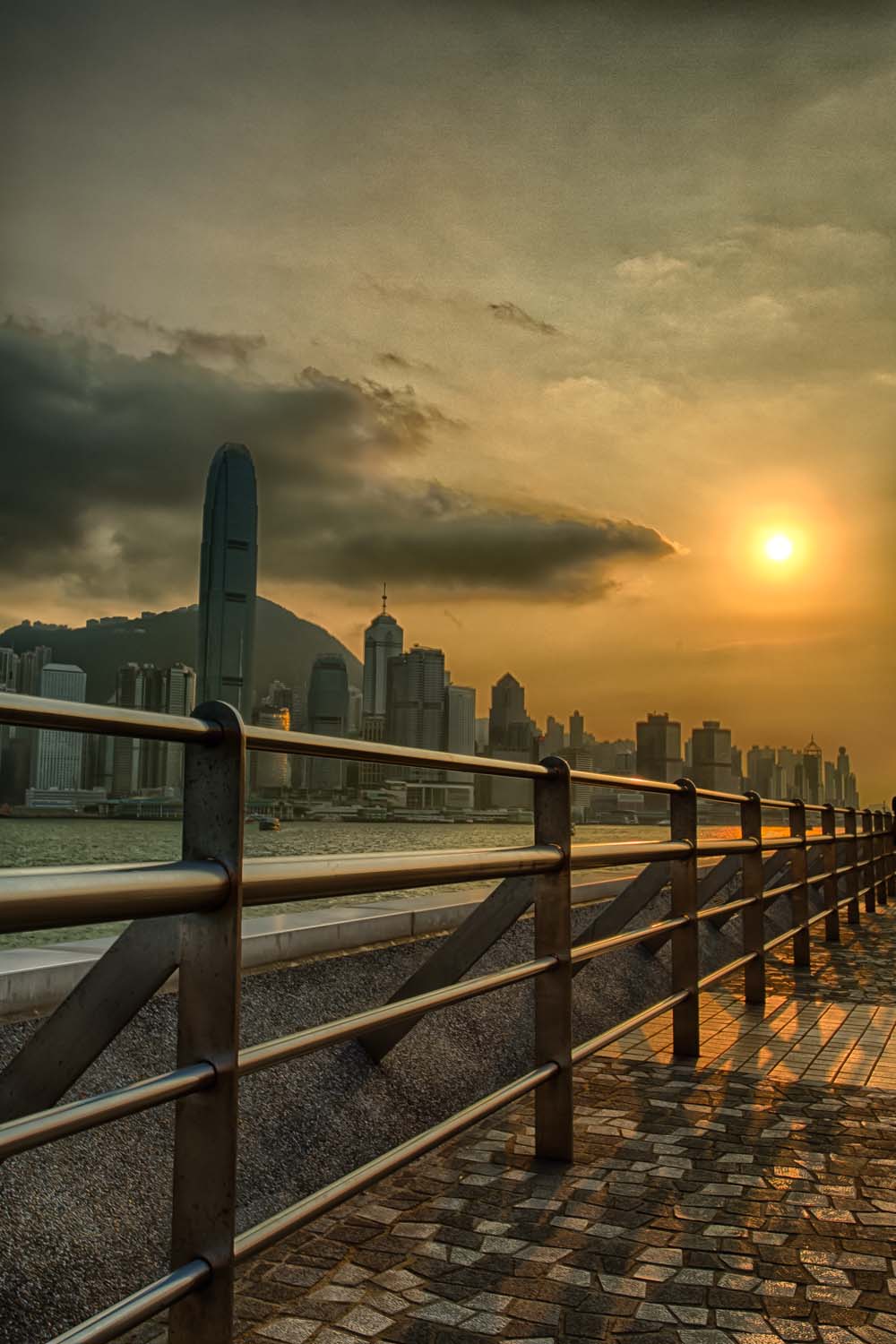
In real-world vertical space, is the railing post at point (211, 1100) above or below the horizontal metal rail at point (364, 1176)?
above

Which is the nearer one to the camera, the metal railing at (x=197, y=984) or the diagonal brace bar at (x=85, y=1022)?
the metal railing at (x=197, y=984)

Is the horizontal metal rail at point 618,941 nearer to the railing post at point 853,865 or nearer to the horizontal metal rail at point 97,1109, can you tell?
the horizontal metal rail at point 97,1109

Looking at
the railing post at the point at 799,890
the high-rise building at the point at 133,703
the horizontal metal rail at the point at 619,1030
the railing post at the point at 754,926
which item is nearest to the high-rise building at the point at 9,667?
the high-rise building at the point at 133,703

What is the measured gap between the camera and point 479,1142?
3.30 m

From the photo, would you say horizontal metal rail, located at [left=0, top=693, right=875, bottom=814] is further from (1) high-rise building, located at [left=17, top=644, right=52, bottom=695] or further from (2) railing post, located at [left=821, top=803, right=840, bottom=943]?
(1) high-rise building, located at [left=17, top=644, right=52, bottom=695]

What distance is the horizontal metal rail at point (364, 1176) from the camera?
5.80 feet

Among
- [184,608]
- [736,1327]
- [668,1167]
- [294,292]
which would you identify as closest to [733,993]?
[668,1167]

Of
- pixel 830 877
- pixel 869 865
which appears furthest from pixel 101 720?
pixel 869 865

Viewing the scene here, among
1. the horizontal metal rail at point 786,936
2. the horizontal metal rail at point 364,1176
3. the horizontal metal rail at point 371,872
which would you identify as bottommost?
the horizontal metal rail at point 786,936

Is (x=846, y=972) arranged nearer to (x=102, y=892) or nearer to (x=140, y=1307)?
(x=140, y=1307)

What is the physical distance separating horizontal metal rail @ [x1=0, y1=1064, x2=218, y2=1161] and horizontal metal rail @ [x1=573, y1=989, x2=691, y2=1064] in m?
1.80

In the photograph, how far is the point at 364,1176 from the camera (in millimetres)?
2115

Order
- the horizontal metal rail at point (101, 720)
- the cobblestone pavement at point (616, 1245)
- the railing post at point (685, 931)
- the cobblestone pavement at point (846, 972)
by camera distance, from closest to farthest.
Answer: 1. the horizontal metal rail at point (101, 720)
2. the cobblestone pavement at point (616, 1245)
3. the railing post at point (685, 931)
4. the cobblestone pavement at point (846, 972)

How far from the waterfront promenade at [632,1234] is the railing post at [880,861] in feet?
31.7
